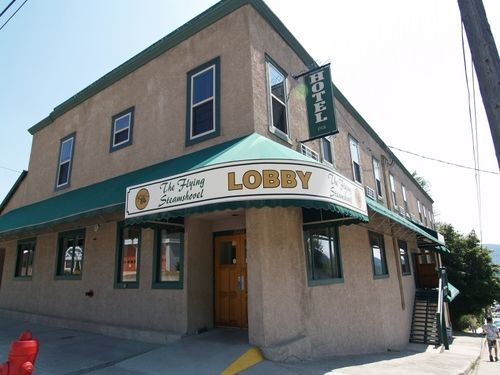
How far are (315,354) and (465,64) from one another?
6.98 meters

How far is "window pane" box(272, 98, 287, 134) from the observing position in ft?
29.8

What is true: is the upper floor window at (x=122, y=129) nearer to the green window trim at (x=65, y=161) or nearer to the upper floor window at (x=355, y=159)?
the green window trim at (x=65, y=161)

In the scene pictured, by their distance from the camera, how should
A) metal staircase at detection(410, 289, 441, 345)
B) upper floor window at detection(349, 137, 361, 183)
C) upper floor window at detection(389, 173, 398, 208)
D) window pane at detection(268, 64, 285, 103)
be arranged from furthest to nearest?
upper floor window at detection(389, 173, 398, 208) → metal staircase at detection(410, 289, 441, 345) → upper floor window at detection(349, 137, 361, 183) → window pane at detection(268, 64, 285, 103)

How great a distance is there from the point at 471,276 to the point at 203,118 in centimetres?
2627

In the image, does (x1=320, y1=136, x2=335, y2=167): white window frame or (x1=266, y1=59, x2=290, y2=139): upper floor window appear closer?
(x1=266, y1=59, x2=290, y2=139): upper floor window

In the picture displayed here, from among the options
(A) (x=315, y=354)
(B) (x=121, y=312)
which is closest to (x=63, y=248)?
(B) (x=121, y=312)

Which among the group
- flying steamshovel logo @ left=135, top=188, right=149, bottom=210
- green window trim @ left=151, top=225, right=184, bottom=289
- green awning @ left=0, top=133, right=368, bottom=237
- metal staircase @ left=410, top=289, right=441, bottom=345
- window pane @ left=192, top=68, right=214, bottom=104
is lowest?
metal staircase @ left=410, top=289, right=441, bottom=345

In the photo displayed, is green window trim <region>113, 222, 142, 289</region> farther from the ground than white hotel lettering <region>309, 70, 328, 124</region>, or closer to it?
closer to it

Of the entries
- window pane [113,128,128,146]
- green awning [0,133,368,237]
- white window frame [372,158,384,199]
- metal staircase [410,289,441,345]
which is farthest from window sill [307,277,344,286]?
metal staircase [410,289,441,345]

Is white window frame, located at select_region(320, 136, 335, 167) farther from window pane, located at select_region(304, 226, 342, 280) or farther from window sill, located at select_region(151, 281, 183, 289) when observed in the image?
window sill, located at select_region(151, 281, 183, 289)

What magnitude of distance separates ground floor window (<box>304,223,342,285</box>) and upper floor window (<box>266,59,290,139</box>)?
106 inches

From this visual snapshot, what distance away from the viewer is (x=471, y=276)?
26.3 meters

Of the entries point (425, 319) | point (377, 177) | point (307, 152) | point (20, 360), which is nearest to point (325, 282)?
point (307, 152)

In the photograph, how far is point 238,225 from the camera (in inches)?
347
